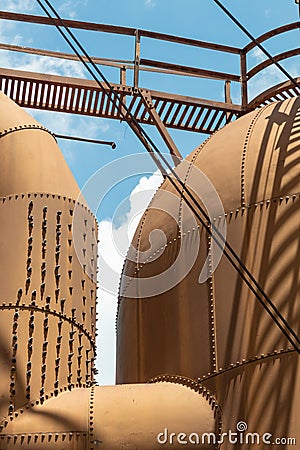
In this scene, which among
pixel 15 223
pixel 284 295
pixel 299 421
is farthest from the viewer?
pixel 15 223

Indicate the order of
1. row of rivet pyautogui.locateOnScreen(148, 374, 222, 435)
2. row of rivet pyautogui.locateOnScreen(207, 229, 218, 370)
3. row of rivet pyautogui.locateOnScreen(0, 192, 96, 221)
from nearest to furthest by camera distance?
1. row of rivet pyautogui.locateOnScreen(148, 374, 222, 435)
2. row of rivet pyautogui.locateOnScreen(207, 229, 218, 370)
3. row of rivet pyautogui.locateOnScreen(0, 192, 96, 221)

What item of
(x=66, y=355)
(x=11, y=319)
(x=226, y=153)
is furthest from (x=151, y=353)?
(x=226, y=153)

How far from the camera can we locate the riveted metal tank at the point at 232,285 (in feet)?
27.6

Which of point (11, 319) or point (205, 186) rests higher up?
point (205, 186)

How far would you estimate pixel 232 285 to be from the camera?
8.94 meters

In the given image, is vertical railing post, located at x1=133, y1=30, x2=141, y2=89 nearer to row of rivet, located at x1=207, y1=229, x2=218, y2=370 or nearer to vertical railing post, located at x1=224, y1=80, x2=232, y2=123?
vertical railing post, located at x1=224, y1=80, x2=232, y2=123

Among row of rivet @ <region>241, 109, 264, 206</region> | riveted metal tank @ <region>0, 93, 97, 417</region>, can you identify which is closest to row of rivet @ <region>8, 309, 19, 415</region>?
riveted metal tank @ <region>0, 93, 97, 417</region>

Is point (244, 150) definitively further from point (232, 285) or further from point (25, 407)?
point (25, 407)

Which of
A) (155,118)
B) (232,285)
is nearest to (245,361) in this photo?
(232,285)

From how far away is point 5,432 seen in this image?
27.2ft

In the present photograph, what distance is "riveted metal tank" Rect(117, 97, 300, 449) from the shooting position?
8406 millimetres

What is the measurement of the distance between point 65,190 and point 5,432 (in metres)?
2.96

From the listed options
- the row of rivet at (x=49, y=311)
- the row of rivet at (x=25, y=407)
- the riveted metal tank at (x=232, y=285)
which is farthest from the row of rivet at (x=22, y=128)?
the row of rivet at (x=25, y=407)

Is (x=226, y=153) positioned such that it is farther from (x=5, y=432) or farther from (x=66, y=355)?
(x=5, y=432)
